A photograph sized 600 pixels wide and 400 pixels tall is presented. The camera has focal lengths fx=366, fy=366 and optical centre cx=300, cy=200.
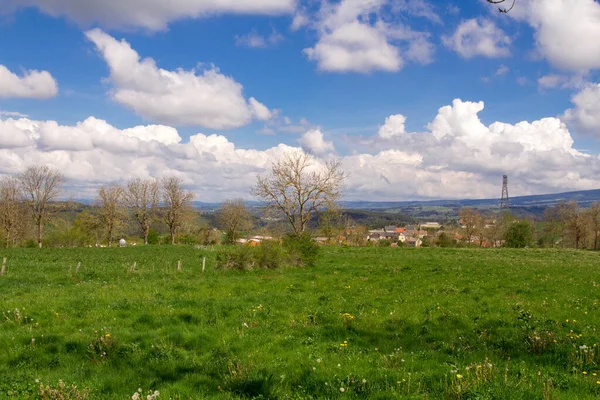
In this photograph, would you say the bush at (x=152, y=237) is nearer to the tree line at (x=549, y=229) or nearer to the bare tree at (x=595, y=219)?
the tree line at (x=549, y=229)

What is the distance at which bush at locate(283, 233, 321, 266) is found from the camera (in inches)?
1145

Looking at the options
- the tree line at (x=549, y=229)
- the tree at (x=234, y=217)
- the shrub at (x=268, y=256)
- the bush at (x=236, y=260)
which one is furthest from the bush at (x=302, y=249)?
the tree at (x=234, y=217)

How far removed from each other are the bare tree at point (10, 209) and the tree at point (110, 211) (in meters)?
13.8

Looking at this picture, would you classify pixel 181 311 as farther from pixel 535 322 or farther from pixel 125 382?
pixel 535 322

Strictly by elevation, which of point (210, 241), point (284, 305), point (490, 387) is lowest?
point (210, 241)

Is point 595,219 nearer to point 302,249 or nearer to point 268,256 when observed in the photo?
point 302,249

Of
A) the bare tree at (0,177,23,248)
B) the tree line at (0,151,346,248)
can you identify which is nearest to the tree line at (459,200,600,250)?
the tree line at (0,151,346,248)

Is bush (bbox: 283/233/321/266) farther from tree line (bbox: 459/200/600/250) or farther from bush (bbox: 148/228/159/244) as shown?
bush (bbox: 148/228/159/244)

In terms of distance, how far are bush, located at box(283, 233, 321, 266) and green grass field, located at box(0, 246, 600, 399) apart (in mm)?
10849

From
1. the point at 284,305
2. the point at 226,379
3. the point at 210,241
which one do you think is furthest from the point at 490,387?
the point at 210,241

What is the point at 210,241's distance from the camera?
8881 centimetres

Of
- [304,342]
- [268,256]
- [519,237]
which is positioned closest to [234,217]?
[519,237]

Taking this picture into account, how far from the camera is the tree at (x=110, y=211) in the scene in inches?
3066

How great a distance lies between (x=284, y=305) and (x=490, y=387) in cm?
888
